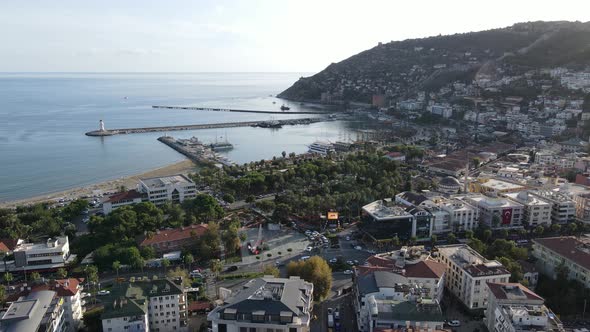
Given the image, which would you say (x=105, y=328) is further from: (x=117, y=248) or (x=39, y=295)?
(x=117, y=248)

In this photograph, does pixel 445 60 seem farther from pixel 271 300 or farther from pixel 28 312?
pixel 28 312

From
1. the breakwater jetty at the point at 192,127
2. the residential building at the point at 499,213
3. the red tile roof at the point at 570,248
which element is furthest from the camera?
the breakwater jetty at the point at 192,127

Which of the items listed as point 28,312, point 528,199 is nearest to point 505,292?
point 528,199

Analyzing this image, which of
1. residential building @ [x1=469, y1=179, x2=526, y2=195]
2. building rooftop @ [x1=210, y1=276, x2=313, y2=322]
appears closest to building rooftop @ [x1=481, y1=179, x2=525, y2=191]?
residential building @ [x1=469, y1=179, x2=526, y2=195]

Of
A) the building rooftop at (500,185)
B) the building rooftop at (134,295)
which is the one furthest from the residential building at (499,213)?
the building rooftop at (134,295)

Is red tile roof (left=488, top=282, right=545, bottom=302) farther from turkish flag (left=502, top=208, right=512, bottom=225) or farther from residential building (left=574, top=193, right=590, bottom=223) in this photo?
residential building (left=574, top=193, right=590, bottom=223)

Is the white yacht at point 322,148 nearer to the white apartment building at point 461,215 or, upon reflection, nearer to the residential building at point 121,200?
the residential building at point 121,200
